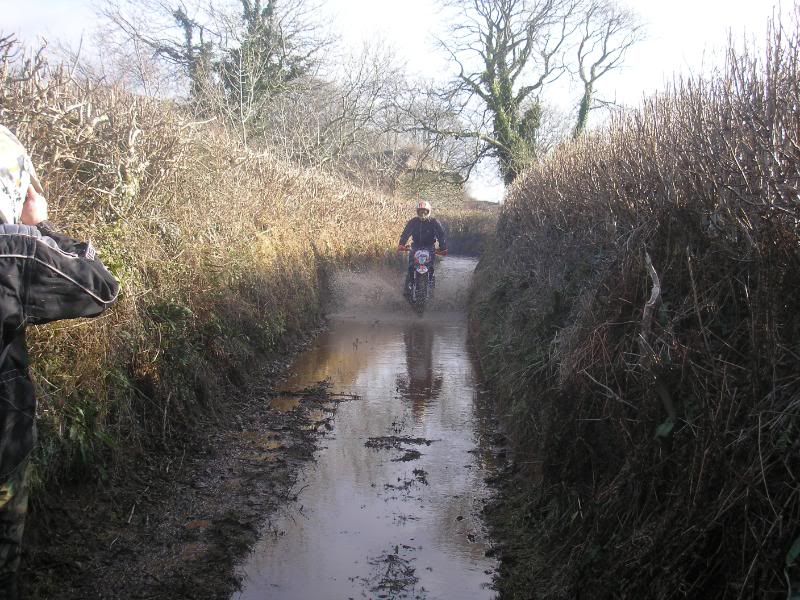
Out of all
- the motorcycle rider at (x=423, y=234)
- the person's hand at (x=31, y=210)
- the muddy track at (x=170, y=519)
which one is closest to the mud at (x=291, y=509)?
the muddy track at (x=170, y=519)

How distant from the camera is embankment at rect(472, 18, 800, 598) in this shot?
2.80 metres

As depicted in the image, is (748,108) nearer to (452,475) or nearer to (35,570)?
(452,475)

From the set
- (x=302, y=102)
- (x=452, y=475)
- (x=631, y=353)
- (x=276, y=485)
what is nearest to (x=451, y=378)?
(x=452, y=475)

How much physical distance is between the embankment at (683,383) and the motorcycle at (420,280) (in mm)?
8730

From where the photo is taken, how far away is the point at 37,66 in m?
5.41

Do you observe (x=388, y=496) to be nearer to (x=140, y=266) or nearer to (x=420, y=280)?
(x=140, y=266)

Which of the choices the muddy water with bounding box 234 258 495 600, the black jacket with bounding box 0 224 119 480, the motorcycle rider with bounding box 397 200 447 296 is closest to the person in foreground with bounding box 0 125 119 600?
the black jacket with bounding box 0 224 119 480

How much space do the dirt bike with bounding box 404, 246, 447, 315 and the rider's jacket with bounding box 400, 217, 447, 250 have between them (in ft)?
1.28

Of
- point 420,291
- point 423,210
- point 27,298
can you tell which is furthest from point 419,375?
point 27,298

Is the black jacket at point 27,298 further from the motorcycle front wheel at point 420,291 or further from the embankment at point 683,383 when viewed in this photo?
the motorcycle front wheel at point 420,291

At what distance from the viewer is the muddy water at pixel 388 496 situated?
414 centimetres

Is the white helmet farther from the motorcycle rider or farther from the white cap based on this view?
A: the white cap

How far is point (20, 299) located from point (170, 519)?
2478 millimetres

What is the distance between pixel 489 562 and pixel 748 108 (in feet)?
9.86
